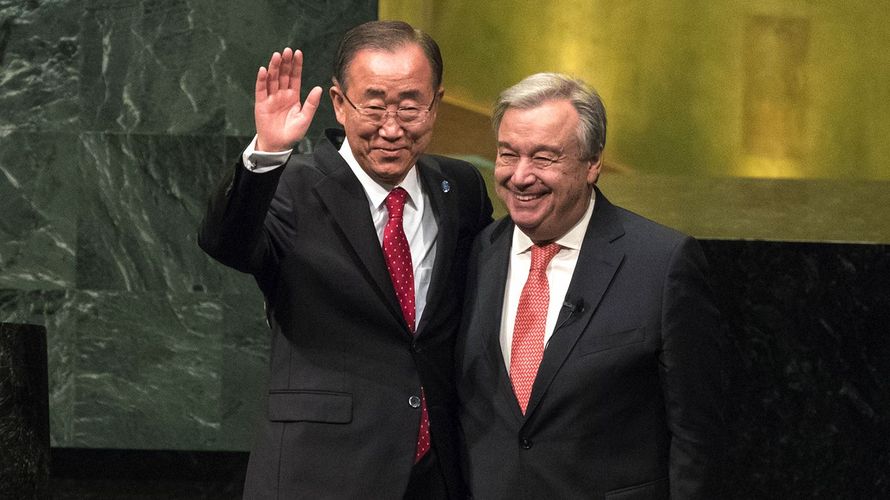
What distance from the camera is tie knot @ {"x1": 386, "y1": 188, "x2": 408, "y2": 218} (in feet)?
9.23

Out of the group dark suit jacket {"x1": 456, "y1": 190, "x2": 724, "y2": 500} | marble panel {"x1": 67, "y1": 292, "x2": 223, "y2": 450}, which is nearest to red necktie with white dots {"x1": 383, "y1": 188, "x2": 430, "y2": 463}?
dark suit jacket {"x1": 456, "y1": 190, "x2": 724, "y2": 500}

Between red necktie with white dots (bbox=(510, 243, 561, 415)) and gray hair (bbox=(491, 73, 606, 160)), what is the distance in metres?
0.24

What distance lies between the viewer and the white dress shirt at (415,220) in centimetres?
281

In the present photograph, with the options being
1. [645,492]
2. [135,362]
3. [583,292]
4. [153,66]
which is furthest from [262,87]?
[135,362]

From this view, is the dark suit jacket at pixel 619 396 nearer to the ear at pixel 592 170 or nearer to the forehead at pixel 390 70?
the ear at pixel 592 170

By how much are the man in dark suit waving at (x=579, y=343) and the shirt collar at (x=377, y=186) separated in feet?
0.73

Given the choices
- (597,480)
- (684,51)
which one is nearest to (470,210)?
(597,480)

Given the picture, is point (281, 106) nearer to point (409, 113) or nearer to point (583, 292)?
point (409, 113)

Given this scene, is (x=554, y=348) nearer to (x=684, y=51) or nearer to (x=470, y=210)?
(x=470, y=210)

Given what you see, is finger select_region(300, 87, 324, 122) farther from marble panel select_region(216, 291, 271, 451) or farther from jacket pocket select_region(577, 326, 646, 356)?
marble panel select_region(216, 291, 271, 451)

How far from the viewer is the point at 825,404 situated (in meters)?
4.68

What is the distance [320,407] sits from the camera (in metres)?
2.69

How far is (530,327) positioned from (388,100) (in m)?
0.57

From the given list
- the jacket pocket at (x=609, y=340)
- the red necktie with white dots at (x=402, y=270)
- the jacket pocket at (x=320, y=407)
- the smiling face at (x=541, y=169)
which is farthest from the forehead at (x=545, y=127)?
the jacket pocket at (x=320, y=407)
